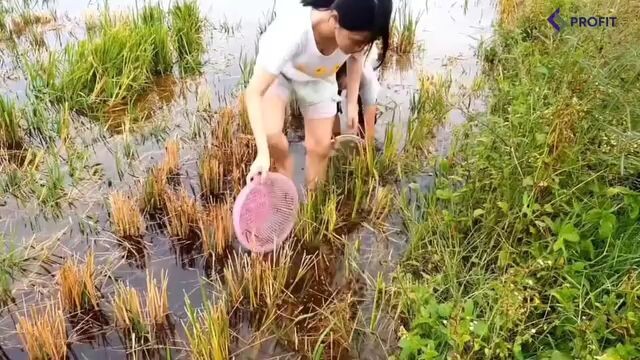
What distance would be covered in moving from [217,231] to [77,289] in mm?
708

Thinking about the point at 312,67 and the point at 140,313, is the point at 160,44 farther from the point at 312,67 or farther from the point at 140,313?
the point at 140,313

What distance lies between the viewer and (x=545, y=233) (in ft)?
7.61

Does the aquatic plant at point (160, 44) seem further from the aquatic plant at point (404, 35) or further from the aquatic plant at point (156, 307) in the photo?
the aquatic plant at point (156, 307)

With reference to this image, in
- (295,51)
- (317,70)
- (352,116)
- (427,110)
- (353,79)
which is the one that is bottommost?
(427,110)

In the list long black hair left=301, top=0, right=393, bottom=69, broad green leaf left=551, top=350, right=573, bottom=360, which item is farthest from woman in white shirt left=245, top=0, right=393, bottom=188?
broad green leaf left=551, top=350, right=573, bottom=360

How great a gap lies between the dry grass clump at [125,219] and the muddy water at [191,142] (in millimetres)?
60

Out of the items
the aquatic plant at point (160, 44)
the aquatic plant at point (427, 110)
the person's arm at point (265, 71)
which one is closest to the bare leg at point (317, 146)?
the person's arm at point (265, 71)

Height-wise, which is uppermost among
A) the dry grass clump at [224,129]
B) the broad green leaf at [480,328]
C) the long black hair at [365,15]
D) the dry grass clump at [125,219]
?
the long black hair at [365,15]

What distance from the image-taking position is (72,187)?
331 centimetres

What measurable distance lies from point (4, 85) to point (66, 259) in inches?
91.2

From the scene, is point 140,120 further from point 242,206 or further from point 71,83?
point 242,206

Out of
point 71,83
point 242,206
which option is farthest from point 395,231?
point 71,83

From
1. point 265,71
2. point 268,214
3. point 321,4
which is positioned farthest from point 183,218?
point 321,4

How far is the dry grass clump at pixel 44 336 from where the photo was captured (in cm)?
221
